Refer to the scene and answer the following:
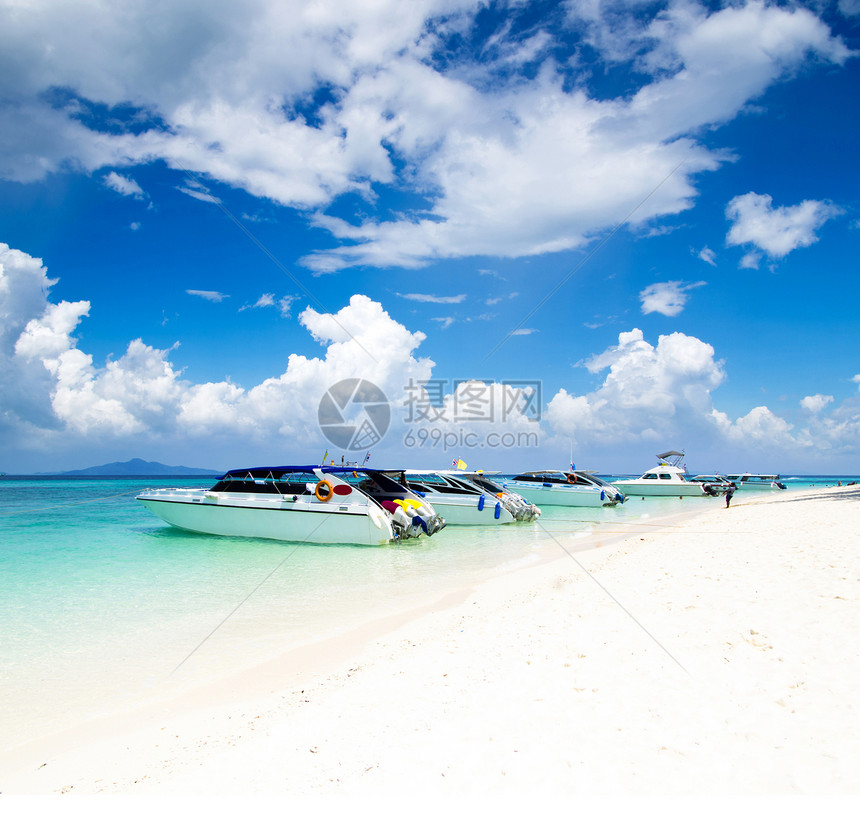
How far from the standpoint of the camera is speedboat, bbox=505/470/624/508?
33.9 meters

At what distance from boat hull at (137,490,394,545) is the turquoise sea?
1.31ft

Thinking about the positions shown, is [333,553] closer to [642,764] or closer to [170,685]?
[170,685]

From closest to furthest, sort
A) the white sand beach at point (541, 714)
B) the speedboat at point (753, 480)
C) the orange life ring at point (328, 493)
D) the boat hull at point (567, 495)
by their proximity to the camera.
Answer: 1. the white sand beach at point (541, 714)
2. the orange life ring at point (328, 493)
3. the boat hull at point (567, 495)
4. the speedboat at point (753, 480)

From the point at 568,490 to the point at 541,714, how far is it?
104 ft

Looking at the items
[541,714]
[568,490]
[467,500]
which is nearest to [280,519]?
[467,500]

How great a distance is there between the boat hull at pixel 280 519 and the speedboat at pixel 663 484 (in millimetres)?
33252

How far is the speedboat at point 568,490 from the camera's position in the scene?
33.9 meters

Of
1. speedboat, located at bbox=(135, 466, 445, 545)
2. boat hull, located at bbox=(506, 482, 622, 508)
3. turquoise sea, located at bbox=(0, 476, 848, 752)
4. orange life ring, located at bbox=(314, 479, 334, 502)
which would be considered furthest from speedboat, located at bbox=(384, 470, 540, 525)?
boat hull, located at bbox=(506, 482, 622, 508)

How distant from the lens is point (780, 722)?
3.83 meters

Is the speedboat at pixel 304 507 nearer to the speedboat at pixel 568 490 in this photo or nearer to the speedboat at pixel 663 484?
the speedboat at pixel 568 490

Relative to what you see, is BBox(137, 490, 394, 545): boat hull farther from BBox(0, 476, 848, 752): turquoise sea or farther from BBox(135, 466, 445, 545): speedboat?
BBox(0, 476, 848, 752): turquoise sea

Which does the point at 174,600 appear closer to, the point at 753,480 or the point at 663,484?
the point at 663,484

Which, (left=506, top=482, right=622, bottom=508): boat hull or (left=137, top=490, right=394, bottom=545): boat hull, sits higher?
(left=137, top=490, right=394, bottom=545): boat hull

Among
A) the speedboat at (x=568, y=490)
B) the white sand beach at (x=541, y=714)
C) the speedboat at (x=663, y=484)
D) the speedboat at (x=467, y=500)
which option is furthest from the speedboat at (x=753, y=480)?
the white sand beach at (x=541, y=714)
